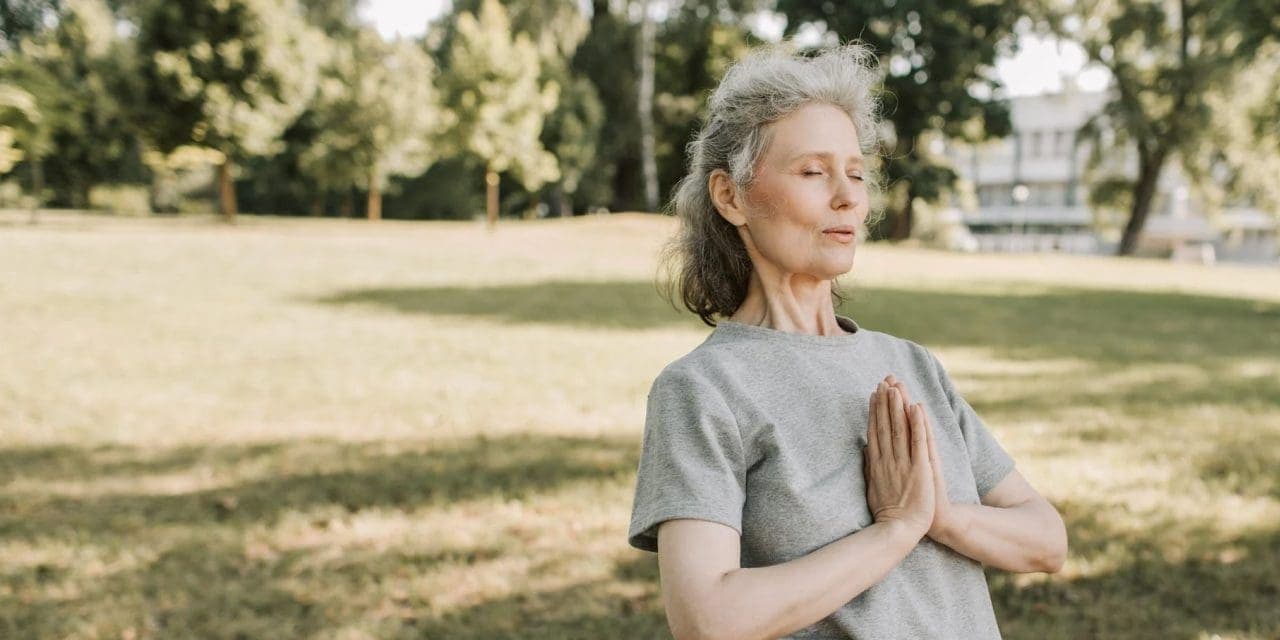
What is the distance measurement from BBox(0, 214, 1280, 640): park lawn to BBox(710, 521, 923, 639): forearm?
3.36 feet

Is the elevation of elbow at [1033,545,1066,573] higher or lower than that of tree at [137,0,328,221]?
lower

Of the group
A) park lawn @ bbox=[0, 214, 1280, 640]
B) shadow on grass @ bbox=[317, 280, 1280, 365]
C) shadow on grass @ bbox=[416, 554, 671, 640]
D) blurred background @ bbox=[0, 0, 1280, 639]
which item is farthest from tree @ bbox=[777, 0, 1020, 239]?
shadow on grass @ bbox=[416, 554, 671, 640]

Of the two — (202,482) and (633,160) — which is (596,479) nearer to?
(202,482)

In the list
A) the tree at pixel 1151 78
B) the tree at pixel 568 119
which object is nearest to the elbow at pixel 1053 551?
the tree at pixel 1151 78

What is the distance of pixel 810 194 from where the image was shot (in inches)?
71.0

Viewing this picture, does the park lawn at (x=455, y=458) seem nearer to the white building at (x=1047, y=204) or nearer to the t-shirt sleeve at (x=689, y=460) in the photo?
the t-shirt sleeve at (x=689, y=460)

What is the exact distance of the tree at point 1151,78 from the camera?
32.4m

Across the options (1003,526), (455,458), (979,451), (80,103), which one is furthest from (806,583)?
(80,103)

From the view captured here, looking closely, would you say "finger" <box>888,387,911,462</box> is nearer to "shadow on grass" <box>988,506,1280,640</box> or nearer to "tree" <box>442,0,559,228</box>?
"shadow on grass" <box>988,506,1280,640</box>

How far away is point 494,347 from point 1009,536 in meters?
9.23

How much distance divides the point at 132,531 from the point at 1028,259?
31.1 meters

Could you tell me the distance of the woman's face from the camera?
1.81 metres

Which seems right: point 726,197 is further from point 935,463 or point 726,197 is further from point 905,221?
point 905,221

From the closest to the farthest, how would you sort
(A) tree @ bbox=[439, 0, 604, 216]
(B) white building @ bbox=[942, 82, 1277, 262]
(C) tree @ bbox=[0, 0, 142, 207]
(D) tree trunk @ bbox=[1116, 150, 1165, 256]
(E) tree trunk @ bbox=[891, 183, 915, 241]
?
(C) tree @ bbox=[0, 0, 142, 207]
(D) tree trunk @ bbox=[1116, 150, 1165, 256]
(E) tree trunk @ bbox=[891, 183, 915, 241]
(A) tree @ bbox=[439, 0, 604, 216]
(B) white building @ bbox=[942, 82, 1277, 262]
